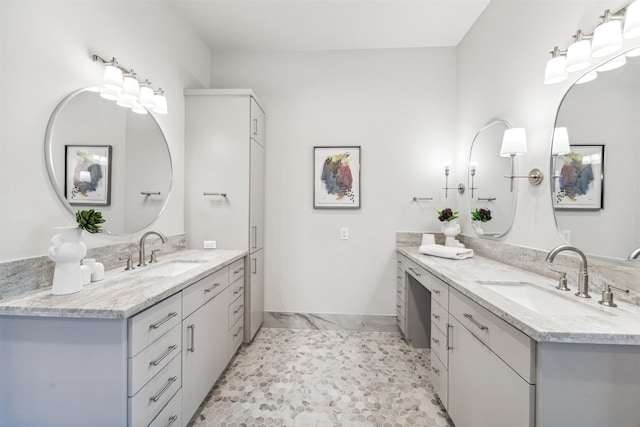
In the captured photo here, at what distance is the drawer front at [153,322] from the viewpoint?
1.08m

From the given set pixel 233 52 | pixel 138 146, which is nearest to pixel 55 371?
pixel 138 146

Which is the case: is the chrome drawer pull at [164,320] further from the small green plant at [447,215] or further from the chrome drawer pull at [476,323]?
the small green plant at [447,215]

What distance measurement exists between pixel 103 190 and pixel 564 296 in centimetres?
245

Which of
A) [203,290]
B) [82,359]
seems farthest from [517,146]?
[82,359]

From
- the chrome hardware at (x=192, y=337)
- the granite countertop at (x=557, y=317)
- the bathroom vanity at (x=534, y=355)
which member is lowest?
the chrome hardware at (x=192, y=337)

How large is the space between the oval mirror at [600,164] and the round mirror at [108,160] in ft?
8.41

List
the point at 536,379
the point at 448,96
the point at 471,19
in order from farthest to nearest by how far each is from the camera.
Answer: the point at 448,96
the point at 471,19
the point at 536,379

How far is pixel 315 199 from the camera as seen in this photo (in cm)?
289

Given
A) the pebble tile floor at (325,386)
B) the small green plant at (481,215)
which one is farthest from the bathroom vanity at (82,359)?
the small green plant at (481,215)

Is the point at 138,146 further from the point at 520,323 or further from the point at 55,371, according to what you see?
the point at 520,323

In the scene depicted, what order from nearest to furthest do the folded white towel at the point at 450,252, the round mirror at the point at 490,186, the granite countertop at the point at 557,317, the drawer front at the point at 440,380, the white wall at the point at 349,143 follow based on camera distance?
the granite countertop at the point at 557,317
the drawer front at the point at 440,380
the round mirror at the point at 490,186
the folded white towel at the point at 450,252
the white wall at the point at 349,143

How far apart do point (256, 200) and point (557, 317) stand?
228 centimetres

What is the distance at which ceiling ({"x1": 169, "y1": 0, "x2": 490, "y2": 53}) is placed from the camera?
2.26 metres

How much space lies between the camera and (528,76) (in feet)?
5.88
